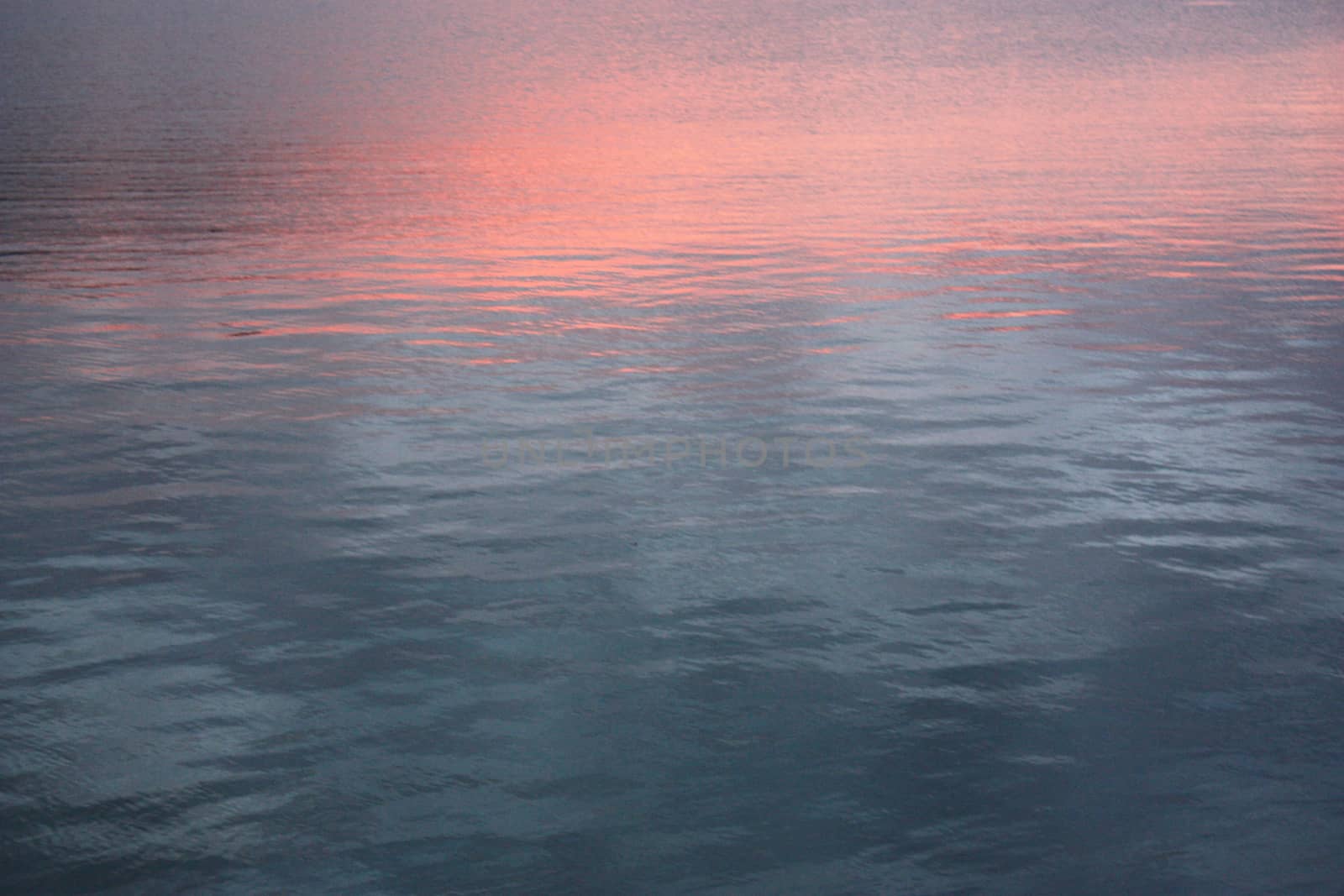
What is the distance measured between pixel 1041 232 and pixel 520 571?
60.7ft

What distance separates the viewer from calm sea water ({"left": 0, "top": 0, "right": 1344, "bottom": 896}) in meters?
6.54

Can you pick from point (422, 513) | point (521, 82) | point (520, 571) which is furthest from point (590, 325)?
point (521, 82)

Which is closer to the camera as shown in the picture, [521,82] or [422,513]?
[422,513]

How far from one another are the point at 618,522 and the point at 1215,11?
133828 mm

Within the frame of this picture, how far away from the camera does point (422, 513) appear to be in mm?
10938

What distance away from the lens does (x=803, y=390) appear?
48.3ft

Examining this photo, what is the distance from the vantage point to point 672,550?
33.3 ft

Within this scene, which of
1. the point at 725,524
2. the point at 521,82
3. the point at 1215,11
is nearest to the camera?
the point at 725,524

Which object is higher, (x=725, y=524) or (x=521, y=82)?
A: (x=521, y=82)

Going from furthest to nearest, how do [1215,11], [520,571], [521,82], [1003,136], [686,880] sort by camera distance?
[1215,11] → [521,82] → [1003,136] → [520,571] → [686,880]

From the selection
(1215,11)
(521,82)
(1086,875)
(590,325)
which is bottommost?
(1086,875)

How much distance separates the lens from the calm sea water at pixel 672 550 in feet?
21.5

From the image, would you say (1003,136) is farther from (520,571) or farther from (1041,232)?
(520,571)

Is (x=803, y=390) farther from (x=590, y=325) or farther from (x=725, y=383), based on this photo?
(x=590, y=325)
